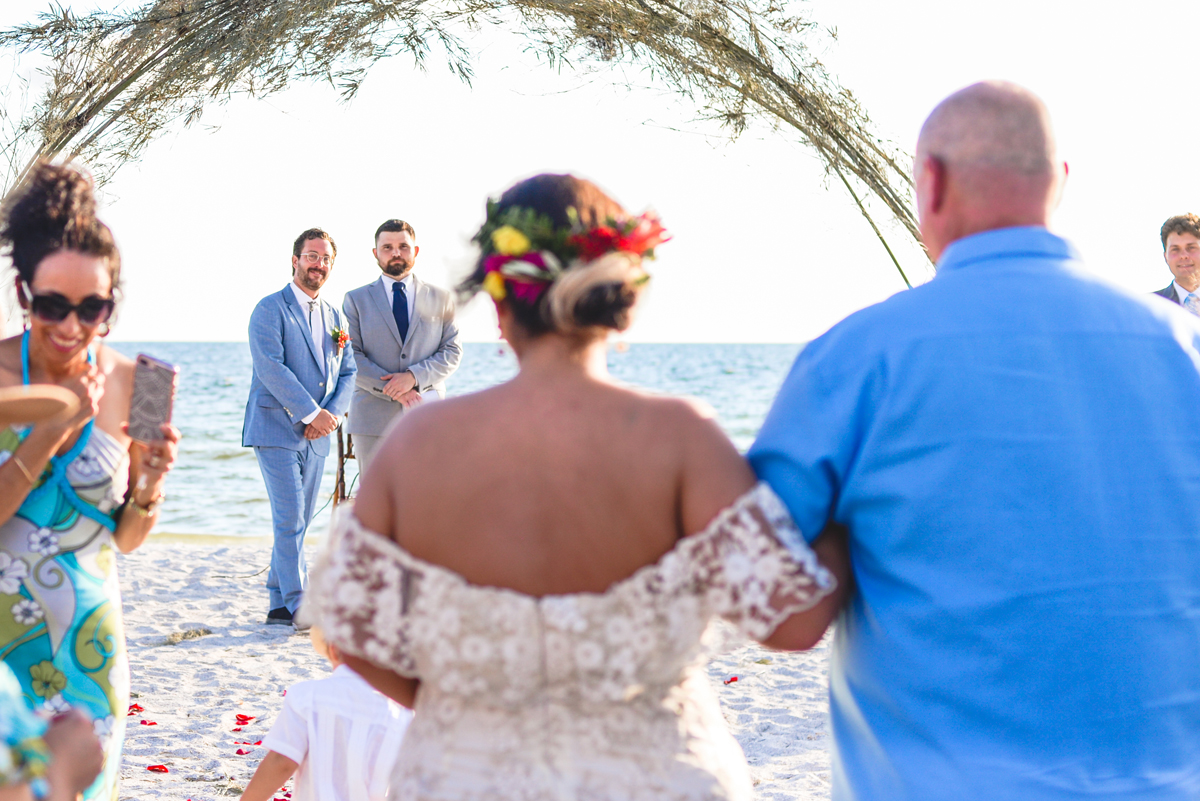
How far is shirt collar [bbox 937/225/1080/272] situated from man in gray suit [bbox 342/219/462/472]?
16.6ft

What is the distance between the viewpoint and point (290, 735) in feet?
8.78

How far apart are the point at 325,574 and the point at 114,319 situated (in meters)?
1.05

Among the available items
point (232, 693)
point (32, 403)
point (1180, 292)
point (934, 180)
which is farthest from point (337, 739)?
point (1180, 292)

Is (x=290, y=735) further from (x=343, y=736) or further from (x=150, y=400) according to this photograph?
(x=150, y=400)

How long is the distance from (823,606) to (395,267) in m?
5.32

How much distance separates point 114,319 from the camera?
232 cm

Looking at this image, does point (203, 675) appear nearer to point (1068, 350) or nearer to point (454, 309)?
point (454, 309)

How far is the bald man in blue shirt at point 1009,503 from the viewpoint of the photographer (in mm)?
1659

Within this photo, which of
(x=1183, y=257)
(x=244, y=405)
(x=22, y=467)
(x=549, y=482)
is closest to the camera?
(x=549, y=482)

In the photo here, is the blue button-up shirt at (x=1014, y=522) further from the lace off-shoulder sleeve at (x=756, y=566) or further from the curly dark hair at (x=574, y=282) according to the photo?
the curly dark hair at (x=574, y=282)

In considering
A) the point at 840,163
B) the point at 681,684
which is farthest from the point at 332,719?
the point at 840,163

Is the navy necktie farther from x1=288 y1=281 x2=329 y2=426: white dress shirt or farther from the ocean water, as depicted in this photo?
the ocean water

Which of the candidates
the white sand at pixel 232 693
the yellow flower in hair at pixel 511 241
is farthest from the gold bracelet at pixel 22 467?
the white sand at pixel 232 693

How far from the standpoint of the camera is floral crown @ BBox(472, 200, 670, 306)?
5.38ft
